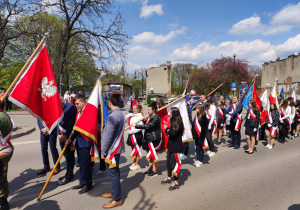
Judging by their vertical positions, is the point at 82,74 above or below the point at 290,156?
above

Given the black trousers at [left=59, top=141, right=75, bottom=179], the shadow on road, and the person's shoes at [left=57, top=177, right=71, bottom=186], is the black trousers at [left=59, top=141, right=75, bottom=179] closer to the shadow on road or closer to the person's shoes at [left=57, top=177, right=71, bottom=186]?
the person's shoes at [left=57, top=177, right=71, bottom=186]

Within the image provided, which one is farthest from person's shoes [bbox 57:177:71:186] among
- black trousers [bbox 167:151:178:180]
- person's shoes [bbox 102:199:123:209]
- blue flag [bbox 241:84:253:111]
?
blue flag [bbox 241:84:253:111]

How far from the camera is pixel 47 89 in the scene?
3924 millimetres

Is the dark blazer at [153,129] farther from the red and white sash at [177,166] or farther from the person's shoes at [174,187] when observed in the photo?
the person's shoes at [174,187]

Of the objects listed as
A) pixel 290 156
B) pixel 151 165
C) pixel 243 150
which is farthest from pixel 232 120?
pixel 151 165

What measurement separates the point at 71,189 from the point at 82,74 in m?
30.0

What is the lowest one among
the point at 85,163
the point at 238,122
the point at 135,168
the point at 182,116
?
the point at 135,168

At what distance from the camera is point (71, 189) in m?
4.39

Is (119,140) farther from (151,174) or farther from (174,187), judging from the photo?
(151,174)

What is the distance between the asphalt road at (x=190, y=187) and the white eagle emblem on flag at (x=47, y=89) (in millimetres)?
1906

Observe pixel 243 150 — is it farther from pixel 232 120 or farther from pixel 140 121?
pixel 140 121

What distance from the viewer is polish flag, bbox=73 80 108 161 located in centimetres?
404

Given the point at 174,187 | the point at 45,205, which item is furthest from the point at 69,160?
the point at 174,187

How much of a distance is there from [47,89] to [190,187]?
345 centimetres
